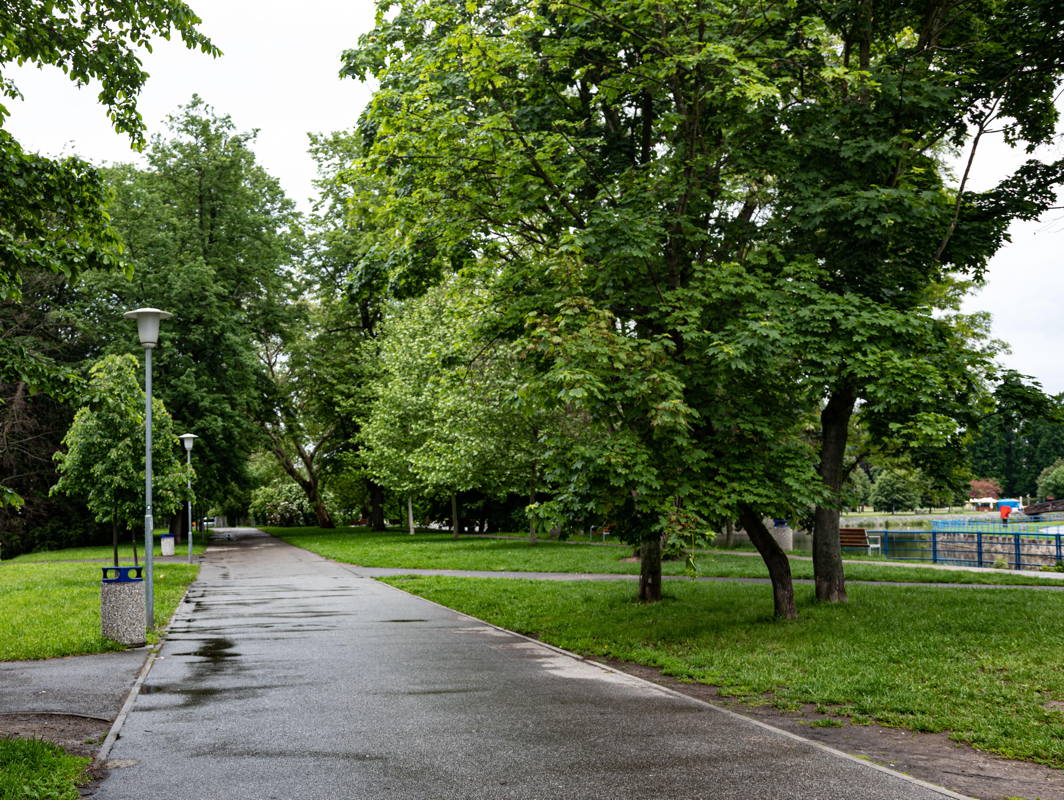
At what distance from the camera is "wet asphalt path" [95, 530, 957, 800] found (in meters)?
5.57

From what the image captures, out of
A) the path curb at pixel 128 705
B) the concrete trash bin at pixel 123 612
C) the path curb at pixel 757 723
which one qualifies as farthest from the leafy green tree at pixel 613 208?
the concrete trash bin at pixel 123 612

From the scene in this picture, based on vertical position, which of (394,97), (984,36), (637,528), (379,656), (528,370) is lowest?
(379,656)

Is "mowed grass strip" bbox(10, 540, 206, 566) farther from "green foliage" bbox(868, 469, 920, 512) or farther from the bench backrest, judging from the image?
"green foliage" bbox(868, 469, 920, 512)

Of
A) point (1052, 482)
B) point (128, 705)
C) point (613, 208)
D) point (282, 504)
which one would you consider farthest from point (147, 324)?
point (1052, 482)

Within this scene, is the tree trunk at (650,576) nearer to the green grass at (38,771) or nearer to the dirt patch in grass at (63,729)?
the dirt patch in grass at (63,729)

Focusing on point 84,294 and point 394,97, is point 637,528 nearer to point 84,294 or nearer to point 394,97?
point 394,97

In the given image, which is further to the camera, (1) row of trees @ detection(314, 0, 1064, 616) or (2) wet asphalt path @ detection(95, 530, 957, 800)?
(1) row of trees @ detection(314, 0, 1064, 616)

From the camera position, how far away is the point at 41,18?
8844 millimetres

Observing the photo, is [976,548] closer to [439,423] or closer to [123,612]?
Result: [439,423]

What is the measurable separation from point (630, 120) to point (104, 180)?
28.4ft

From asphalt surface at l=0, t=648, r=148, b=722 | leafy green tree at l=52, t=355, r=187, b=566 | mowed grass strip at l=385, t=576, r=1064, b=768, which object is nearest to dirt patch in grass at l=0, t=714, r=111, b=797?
asphalt surface at l=0, t=648, r=148, b=722

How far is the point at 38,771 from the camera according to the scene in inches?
222

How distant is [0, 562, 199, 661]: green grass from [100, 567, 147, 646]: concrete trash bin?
149mm

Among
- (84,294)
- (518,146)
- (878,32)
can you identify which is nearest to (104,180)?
(518,146)
